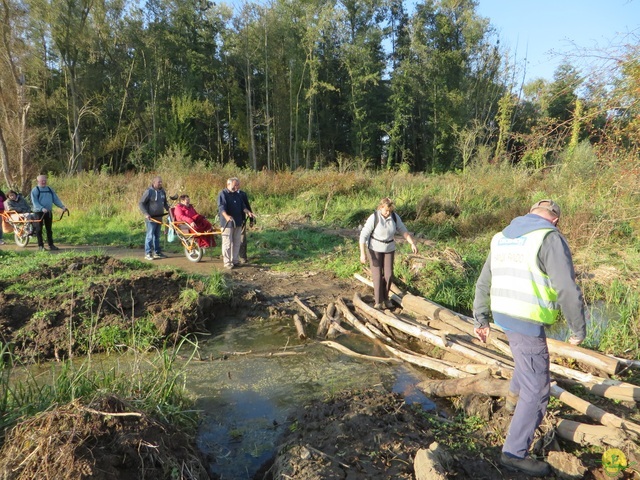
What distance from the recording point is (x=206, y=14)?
106 feet

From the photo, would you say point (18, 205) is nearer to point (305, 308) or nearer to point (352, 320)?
point (305, 308)

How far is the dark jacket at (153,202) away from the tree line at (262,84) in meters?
16.2

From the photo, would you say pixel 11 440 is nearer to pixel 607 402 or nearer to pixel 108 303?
pixel 108 303

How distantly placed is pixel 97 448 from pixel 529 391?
315 centimetres

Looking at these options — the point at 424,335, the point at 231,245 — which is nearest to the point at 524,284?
the point at 424,335

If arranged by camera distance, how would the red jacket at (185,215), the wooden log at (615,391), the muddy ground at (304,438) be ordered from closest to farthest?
the muddy ground at (304,438), the wooden log at (615,391), the red jacket at (185,215)

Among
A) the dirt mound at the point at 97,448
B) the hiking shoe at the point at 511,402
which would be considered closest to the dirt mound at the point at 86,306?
the dirt mound at the point at 97,448

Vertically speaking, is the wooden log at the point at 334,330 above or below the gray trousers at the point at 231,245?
below

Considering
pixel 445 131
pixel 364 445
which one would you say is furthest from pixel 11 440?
pixel 445 131

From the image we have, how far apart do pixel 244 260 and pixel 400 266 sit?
145 inches

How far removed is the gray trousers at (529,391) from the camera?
131 inches

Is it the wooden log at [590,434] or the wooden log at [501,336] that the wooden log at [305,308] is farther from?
the wooden log at [590,434]

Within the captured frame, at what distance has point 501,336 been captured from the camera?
575 cm

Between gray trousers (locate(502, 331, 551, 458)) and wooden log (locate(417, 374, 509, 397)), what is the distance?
0.82m
